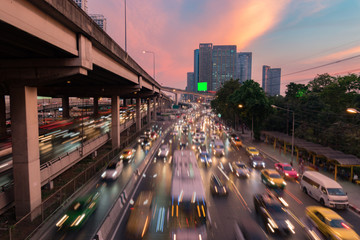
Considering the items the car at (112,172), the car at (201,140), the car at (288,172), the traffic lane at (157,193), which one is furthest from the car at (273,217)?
the car at (201,140)

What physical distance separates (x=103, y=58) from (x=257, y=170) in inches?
861

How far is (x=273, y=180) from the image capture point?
18.7 meters

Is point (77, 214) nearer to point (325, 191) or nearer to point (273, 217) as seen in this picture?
point (273, 217)

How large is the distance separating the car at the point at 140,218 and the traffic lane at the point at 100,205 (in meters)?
2.06

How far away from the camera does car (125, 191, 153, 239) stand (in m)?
11.7

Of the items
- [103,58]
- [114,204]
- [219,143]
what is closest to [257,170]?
[219,143]

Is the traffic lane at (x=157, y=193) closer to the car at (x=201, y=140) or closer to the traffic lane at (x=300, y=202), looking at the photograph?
the traffic lane at (x=300, y=202)

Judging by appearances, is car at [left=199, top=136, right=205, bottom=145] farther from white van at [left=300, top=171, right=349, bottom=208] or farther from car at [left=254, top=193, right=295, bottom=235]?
car at [left=254, top=193, right=295, bottom=235]

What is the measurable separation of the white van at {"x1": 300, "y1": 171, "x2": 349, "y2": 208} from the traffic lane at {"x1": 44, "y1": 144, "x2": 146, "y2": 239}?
16.9 m

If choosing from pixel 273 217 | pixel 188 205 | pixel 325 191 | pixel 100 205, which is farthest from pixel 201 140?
Answer: pixel 273 217

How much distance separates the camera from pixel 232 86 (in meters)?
63.4

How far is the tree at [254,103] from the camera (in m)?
41.1

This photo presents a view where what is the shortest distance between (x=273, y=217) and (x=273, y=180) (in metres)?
6.62

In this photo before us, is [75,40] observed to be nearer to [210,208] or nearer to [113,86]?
[210,208]
